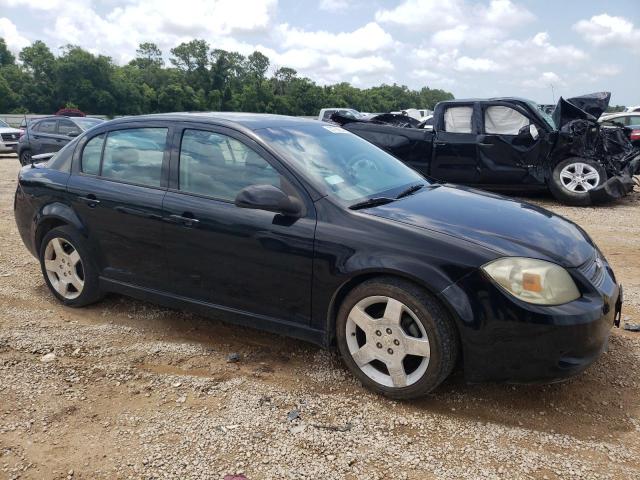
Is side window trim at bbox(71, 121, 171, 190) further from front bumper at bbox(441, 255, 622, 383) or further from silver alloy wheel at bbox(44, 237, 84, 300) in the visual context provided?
front bumper at bbox(441, 255, 622, 383)

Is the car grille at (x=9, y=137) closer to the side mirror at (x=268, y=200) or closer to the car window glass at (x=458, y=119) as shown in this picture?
the car window glass at (x=458, y=119)

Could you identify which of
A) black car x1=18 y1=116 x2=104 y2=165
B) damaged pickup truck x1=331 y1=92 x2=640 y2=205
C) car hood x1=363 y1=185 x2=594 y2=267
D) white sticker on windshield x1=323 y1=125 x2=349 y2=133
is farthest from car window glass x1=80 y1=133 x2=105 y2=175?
→ black car x1=18 y1=116 x2=104 y2=165

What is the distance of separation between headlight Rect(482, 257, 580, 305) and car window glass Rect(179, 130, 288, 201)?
1.36 m

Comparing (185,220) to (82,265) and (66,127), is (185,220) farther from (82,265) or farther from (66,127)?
(66,127)

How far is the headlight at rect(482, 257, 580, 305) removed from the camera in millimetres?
2691

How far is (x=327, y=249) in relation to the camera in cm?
304

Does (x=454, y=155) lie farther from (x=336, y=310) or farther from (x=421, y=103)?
(x=421, y=103)

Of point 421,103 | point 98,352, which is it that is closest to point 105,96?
point 98,352

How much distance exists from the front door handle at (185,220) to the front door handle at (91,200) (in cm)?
79

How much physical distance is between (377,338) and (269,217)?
3.16 feet

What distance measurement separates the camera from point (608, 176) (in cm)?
888

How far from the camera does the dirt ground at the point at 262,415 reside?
2.49 m

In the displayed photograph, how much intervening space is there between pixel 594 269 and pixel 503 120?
6588 millimetres

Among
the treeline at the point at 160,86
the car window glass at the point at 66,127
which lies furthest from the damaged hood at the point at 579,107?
the treeline at the point at 160,86
